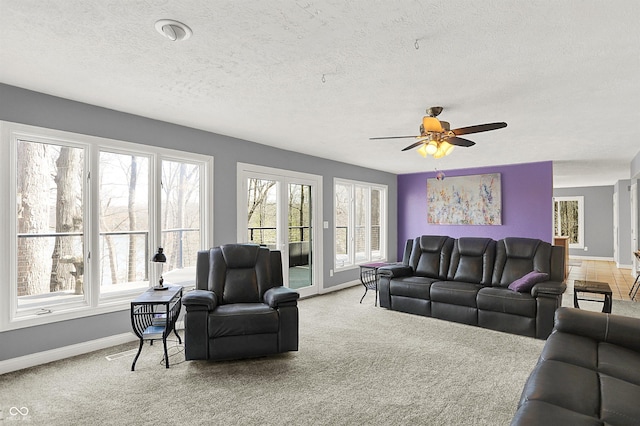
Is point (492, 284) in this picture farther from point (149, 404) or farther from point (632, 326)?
point (149, 404)

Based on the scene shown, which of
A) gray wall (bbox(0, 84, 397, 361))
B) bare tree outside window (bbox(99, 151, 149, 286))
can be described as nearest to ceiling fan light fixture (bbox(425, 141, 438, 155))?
gray wall (bbox(0, 84, 397, 361))

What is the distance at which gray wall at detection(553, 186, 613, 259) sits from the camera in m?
10.9

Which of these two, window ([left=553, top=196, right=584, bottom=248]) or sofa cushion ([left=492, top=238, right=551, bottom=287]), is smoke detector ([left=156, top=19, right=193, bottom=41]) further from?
window ([left=553, top=196, right=584, bottom=248])

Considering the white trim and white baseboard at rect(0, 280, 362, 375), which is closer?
white baseboard at rect(0, 280, 362, 375)

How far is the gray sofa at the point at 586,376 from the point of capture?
145cm

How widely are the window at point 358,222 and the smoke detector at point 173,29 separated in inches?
186

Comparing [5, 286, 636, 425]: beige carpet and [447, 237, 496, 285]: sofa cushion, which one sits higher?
[447, 237, 496, 285]: sofa cushion

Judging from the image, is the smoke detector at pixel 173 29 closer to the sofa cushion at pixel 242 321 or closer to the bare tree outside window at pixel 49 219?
the bare tree outside window at pixel 49 219

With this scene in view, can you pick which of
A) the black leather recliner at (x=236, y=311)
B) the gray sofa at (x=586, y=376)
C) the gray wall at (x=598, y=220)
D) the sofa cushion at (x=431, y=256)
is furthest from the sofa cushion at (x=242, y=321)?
the gray wall at (x=598, y=220)

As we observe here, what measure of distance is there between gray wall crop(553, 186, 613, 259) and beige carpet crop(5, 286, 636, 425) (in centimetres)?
952

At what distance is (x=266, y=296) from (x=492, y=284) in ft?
9.93

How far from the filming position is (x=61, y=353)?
10.8 feet

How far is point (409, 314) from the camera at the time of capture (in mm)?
4902

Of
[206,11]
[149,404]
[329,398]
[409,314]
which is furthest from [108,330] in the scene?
[409,314]
